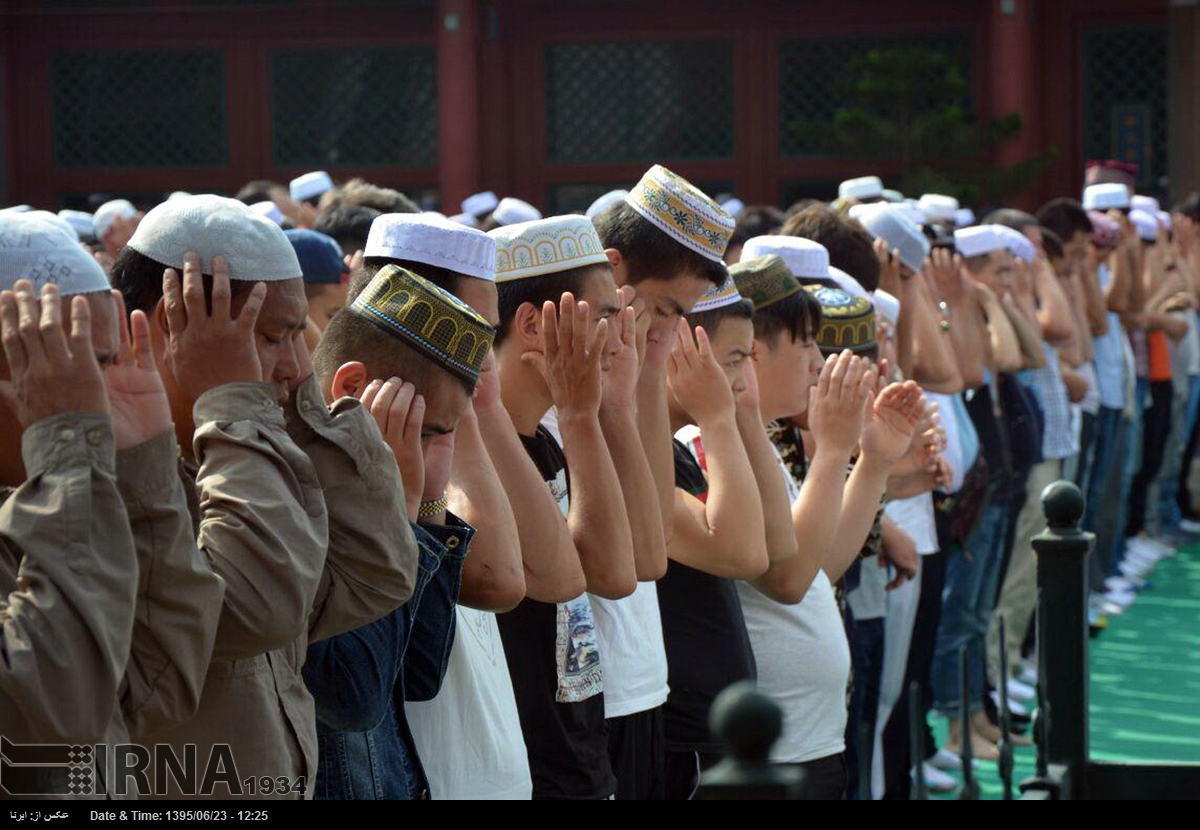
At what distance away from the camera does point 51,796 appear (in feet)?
6.56

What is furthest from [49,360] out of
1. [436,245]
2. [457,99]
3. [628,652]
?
[457,99]

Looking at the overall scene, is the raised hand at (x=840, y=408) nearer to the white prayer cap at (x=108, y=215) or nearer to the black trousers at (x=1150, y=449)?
the white prayer cap at (x=108, y=215)

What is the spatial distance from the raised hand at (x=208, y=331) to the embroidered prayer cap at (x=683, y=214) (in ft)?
5.14

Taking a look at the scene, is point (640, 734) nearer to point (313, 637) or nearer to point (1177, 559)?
point (313, 637)

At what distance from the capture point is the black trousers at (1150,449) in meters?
11.1

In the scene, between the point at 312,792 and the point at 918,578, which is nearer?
the point at 312,792

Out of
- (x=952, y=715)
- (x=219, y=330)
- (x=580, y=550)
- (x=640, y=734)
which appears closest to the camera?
(x=219, y=330)

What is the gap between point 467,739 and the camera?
2793 millimetres

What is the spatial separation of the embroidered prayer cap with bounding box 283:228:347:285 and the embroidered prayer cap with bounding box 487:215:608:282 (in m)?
1.22

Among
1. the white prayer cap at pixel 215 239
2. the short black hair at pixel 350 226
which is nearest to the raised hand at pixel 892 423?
the short black hair at pixel 350 226

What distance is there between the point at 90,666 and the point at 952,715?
5204mm

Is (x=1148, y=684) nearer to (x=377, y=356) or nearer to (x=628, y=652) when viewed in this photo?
(x=628, y=652)

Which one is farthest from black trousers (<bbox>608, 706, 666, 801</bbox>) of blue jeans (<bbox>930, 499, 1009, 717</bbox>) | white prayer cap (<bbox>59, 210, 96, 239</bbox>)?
white prayer cap (<bbox>59, 210, 96, 239</bbox>)

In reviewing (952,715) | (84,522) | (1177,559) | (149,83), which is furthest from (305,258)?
(149,83)
